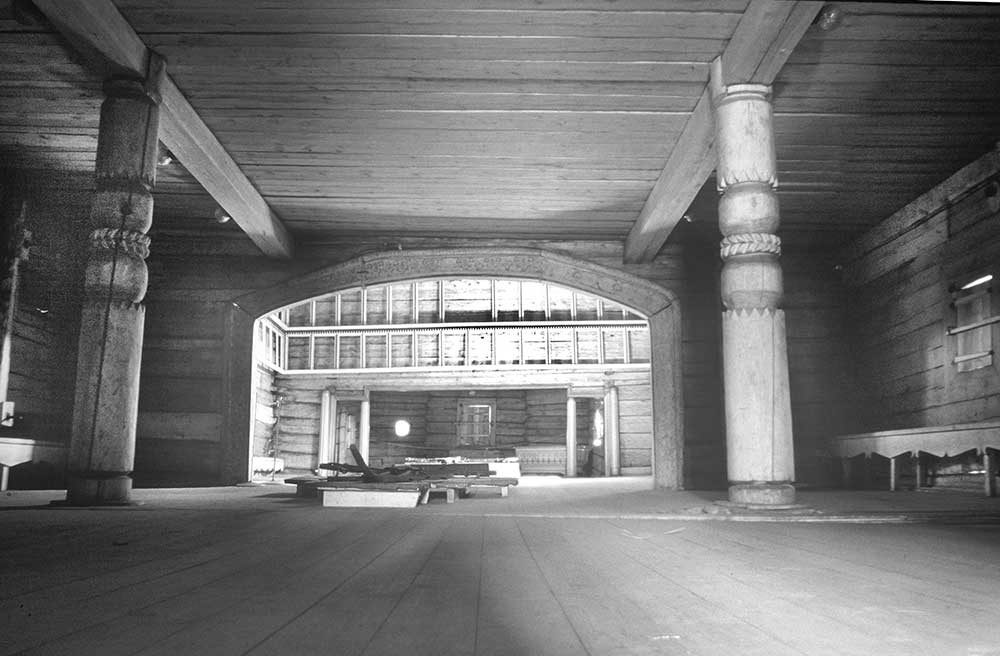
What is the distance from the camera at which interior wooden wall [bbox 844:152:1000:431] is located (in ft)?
24.7

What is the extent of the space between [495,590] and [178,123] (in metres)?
5.39

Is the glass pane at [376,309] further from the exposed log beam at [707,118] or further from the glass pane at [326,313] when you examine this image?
the exposed log beam at [707,118]

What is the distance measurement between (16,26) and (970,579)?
642 centimetres

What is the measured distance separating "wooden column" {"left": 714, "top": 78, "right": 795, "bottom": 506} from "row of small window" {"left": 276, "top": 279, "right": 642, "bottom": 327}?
12595 mm

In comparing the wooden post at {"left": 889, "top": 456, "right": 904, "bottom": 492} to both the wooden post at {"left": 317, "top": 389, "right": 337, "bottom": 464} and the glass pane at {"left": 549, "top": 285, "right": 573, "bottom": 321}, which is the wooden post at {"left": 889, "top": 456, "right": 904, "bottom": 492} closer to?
the glass pane at {"left": 549, "top": 285, "right": 573, "bottom": 321}

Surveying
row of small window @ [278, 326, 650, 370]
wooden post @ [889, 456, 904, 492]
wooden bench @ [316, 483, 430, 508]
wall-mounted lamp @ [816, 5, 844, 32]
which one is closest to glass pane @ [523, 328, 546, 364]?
row of small window @ [278, 326, 650, 370]

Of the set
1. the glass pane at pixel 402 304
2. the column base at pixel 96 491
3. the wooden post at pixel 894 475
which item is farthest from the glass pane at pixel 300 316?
the wooden post at pixel 894 475

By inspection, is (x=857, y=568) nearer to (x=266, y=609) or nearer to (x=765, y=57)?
(x=266, y=609)

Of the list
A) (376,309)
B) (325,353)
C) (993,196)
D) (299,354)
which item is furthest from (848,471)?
(299,354)

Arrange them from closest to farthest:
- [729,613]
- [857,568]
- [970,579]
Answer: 1. [729,613]
2. [970,579]
3. [857,568]

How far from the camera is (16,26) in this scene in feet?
17.6

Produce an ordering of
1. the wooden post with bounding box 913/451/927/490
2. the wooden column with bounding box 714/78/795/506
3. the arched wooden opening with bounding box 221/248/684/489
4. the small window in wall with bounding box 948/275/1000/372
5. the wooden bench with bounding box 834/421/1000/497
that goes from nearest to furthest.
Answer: the wooden column with bounding box 714/78/795/506 → the wooden bench with bounding box 834/421/1000/497 → the small window in wall with bounding box 948/275/1000/372 → the wooden post with bounding box 913/451/927/490 → the arched wooden opening with bounding box 221/248/684/489

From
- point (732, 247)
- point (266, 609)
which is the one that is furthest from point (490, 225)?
point (266, 609)

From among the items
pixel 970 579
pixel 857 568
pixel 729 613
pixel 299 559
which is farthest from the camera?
pixel 299 559
